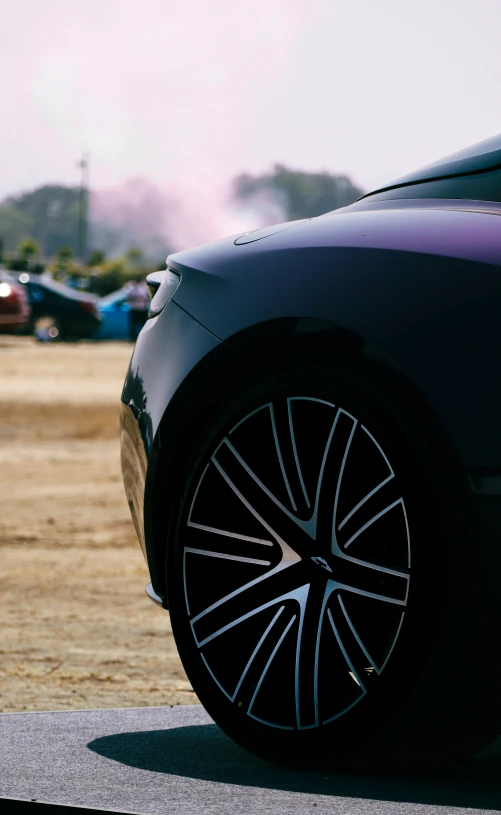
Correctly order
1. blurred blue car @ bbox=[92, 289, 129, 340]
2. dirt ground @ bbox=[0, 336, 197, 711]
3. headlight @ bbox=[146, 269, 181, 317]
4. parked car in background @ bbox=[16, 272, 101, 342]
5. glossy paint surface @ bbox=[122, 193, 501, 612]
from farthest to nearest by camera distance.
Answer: blurred blue car @ bbox=[92, 289, 129, 340] < parked car in background @ bbox=[16, 272, 101, 342] < dirt ground @ bbox=[0, 336, 197, 711] < headlight @ bbox=[146, 269, 181, 317] < glossy paint surface @ bbox=[122, 193, 501, 612]

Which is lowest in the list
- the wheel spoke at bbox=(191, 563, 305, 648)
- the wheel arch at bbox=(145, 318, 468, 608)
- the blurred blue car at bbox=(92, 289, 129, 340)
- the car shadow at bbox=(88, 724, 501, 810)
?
the blurred blue car at bbox=(92, 289, 129, 340)

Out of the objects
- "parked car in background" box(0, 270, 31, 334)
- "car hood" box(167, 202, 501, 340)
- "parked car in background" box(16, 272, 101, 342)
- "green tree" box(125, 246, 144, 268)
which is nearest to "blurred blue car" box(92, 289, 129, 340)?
"parked car in background" box(16, 272, 101, 342)

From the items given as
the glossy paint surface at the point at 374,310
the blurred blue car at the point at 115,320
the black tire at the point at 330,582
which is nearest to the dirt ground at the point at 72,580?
the black tire at the point at 330,582

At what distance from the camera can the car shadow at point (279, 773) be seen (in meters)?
2.85

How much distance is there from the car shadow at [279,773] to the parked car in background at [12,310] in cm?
2531

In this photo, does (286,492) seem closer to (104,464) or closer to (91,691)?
(91,691)

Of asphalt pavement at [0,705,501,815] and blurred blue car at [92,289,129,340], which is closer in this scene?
asphalt pavement at [0,705,501,815]

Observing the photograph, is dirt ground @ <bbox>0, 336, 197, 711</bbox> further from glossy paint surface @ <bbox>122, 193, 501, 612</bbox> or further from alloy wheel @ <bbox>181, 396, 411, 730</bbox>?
glossy paint surface @ <bbox>122, 193, 501, 612</bbox>

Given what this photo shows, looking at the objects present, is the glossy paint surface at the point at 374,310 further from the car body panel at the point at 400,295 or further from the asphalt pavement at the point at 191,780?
the asphalt pavement at the point at 191,780

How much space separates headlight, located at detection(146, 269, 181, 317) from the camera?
350 centimetres

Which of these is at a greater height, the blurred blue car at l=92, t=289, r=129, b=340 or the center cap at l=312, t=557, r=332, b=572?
the center cap at l=312, t=557, r=332, b=572

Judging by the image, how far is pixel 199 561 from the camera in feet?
10.4

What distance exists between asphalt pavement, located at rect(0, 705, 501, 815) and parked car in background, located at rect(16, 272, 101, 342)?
1074 inches

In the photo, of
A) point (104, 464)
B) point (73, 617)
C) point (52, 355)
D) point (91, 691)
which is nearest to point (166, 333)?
point (91, 691)
